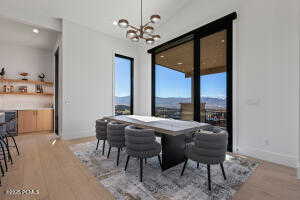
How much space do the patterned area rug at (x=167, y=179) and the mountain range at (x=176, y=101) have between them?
4.08ft

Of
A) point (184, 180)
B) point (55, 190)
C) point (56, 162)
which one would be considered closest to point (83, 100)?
point (56, 162)

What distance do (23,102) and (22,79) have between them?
869 millimetres

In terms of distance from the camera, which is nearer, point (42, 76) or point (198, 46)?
point (198, 46)

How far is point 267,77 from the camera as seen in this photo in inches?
105

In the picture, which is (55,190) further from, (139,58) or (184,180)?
(139,58)

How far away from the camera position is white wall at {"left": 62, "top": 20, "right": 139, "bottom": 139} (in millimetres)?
4152

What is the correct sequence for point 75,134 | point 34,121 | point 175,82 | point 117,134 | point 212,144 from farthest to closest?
point 34,121, point 175,82, point 75,134, point 117,134, point 212,144

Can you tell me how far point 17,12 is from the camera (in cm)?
362

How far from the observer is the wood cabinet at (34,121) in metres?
4.85

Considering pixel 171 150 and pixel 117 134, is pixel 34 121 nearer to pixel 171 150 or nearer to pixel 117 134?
pixel 117 134

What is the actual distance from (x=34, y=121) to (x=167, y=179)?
207 inches

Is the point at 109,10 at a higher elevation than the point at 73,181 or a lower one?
higher

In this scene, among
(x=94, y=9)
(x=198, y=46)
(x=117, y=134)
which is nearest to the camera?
(x=117, y=134)

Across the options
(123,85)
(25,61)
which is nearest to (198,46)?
(123,85)
